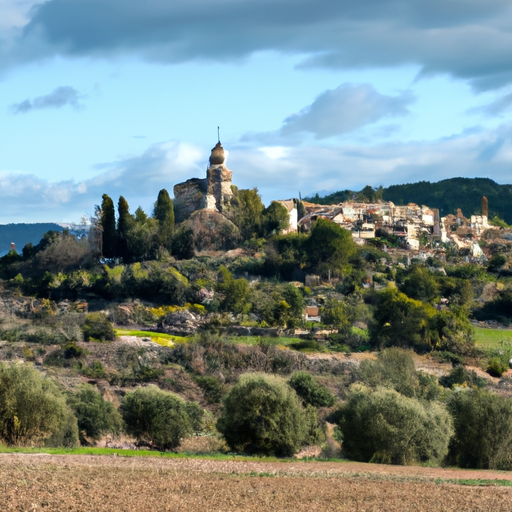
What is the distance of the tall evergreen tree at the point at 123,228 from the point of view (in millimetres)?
61406

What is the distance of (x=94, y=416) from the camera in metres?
31.1

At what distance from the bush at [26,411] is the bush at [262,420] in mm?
4796

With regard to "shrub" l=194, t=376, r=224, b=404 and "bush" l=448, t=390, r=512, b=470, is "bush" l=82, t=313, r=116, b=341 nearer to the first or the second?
"shrub" l=194, t=376, r=224, b=404

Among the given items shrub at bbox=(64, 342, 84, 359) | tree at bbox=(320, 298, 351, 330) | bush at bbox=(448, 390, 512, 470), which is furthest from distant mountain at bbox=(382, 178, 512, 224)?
bush at bbox=(448, 390, 512, 470)

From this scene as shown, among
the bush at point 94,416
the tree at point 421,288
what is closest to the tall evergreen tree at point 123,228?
the tree at point 421,288

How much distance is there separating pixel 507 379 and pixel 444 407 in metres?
15.5

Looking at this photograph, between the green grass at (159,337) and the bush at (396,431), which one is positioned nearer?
the bush at (396,431)

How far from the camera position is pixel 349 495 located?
20.0m

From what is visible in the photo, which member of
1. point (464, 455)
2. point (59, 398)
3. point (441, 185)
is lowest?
point (464, 455)

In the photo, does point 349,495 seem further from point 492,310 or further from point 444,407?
point 492,310

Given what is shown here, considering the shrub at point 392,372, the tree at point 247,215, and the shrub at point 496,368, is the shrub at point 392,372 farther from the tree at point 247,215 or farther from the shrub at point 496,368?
the tree at point 247,215

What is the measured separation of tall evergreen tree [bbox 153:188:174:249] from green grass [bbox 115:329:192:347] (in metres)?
13.5

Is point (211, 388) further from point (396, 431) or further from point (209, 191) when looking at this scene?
point (209, 191)

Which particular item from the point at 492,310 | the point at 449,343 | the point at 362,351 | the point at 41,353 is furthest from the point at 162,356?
the point at 492,310
